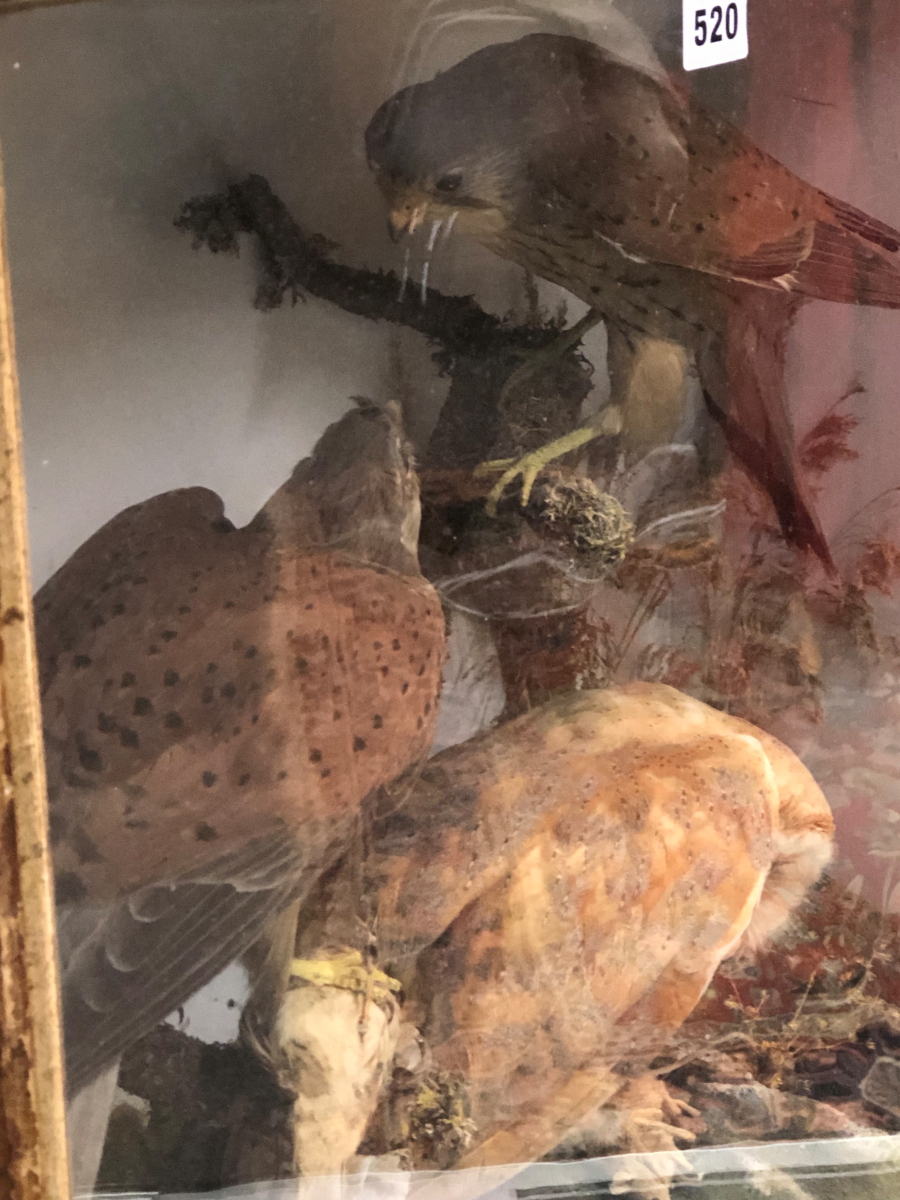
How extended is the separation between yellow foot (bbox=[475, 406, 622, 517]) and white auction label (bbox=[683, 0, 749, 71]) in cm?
50

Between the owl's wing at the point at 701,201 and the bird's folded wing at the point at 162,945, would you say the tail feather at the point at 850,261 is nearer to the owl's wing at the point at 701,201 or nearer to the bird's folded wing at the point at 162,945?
the owl's wing at the point at 701,201

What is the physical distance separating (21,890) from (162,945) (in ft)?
0.65

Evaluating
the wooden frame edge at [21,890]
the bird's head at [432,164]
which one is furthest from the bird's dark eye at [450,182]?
the wooden frame edge at [21,890]

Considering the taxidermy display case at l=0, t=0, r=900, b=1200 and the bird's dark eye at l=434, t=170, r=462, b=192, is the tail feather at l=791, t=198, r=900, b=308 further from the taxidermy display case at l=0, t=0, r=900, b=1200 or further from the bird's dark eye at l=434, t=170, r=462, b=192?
the bird's dark eye at l=434, t=170, r=462, b=192

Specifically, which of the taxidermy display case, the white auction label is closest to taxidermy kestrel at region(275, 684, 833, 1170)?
the taxidermy display case

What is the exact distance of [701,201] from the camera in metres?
1.20

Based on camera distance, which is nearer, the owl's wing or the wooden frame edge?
the wooden frame edge

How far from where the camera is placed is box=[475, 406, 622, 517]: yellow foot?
117 cm

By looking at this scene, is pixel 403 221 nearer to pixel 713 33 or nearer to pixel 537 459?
pixel 537 459

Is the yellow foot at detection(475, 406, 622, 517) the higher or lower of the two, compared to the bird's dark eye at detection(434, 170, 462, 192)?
lower

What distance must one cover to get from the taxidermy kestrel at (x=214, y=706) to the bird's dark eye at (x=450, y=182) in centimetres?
31

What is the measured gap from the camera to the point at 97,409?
43.1 inches

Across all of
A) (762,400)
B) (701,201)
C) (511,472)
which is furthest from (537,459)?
(701,201)

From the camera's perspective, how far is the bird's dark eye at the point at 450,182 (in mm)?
1154
